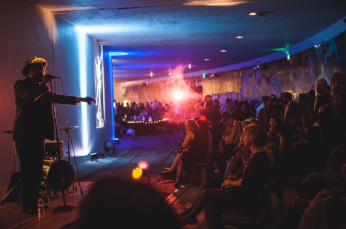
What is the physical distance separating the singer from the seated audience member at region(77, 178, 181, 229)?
4.79 m

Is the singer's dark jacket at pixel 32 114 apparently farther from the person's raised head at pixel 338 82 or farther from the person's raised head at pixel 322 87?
the person's raised head at pixel 322 87

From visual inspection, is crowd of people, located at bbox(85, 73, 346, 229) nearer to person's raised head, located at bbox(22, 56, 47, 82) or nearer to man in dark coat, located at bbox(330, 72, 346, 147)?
man in dark coat, located at bbox(330, 72, 346, 147)

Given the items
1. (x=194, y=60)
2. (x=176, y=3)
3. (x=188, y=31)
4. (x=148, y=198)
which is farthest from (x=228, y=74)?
(x=148, y=198)

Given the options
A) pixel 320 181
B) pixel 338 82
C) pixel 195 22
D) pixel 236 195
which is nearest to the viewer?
pixel 320 181

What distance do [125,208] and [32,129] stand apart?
16.2ft

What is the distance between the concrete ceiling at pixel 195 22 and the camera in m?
10.4

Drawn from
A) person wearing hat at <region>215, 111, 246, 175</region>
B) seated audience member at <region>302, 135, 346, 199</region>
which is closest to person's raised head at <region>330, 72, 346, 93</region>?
seated audience member at <region>302, 135, 346, 199</region>

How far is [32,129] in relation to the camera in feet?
18.7

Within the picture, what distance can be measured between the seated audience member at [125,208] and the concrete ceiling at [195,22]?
899 cm

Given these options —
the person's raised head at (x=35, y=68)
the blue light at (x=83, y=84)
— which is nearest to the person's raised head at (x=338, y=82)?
the person's raised head at (x=35, y=68)

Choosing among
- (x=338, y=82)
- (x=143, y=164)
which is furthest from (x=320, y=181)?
(x=143, y=164)

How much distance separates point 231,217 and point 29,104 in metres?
3.11

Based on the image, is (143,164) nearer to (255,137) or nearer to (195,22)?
(195,22)

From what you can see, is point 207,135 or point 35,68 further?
point 207,135
